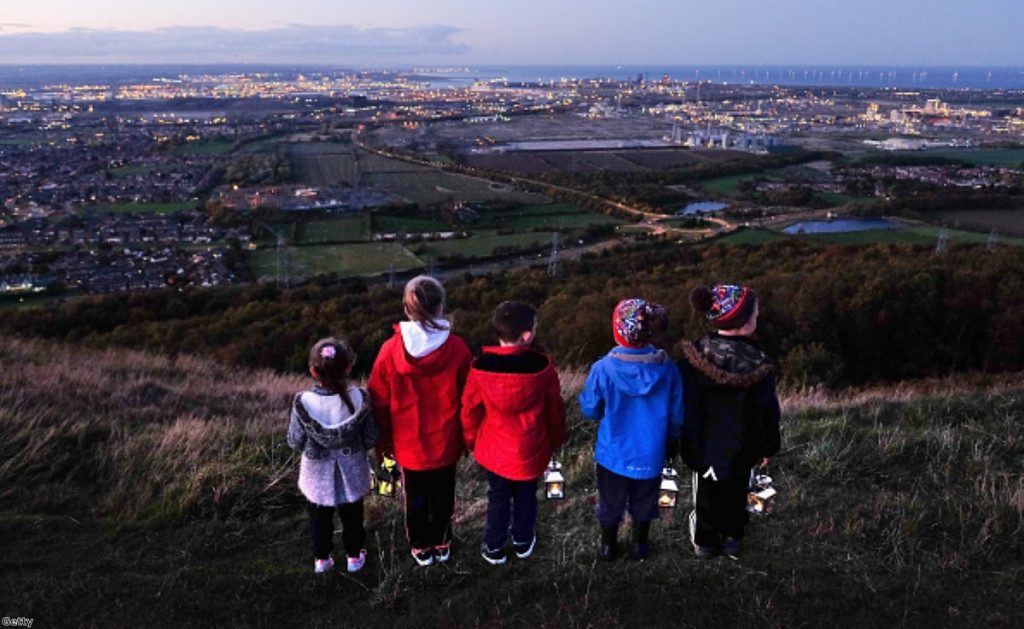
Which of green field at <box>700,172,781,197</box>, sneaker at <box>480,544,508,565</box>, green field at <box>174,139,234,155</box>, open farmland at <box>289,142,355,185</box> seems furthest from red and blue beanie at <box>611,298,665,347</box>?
green field at <box>174,139,234,155</box>

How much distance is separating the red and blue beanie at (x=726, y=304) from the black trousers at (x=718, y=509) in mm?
772

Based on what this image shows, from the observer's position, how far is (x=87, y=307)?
18.7 metres

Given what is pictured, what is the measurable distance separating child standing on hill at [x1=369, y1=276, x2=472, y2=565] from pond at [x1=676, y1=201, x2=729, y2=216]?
3658 centimetres

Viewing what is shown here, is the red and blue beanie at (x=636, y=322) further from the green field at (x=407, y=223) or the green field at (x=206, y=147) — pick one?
the green field at (x=206, y=147)

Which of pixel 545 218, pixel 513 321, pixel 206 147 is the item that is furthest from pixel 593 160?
pixel 513 321

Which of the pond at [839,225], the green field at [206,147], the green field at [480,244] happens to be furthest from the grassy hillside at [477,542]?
the green field at [206,147]

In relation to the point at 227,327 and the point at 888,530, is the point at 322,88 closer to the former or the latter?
the point at 227,327

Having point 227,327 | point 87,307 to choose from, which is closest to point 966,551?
point 227,327

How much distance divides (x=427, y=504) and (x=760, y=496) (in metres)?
1.76

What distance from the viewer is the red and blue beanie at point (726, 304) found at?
3000 mm

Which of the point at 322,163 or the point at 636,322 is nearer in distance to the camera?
the point at 636,322

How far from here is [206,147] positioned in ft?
220

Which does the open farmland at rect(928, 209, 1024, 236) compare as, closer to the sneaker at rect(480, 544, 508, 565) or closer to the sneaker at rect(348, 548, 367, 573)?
the sneaker at rect(480, 544, 508, 565)

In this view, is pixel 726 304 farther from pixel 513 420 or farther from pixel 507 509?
pixel 507 509
